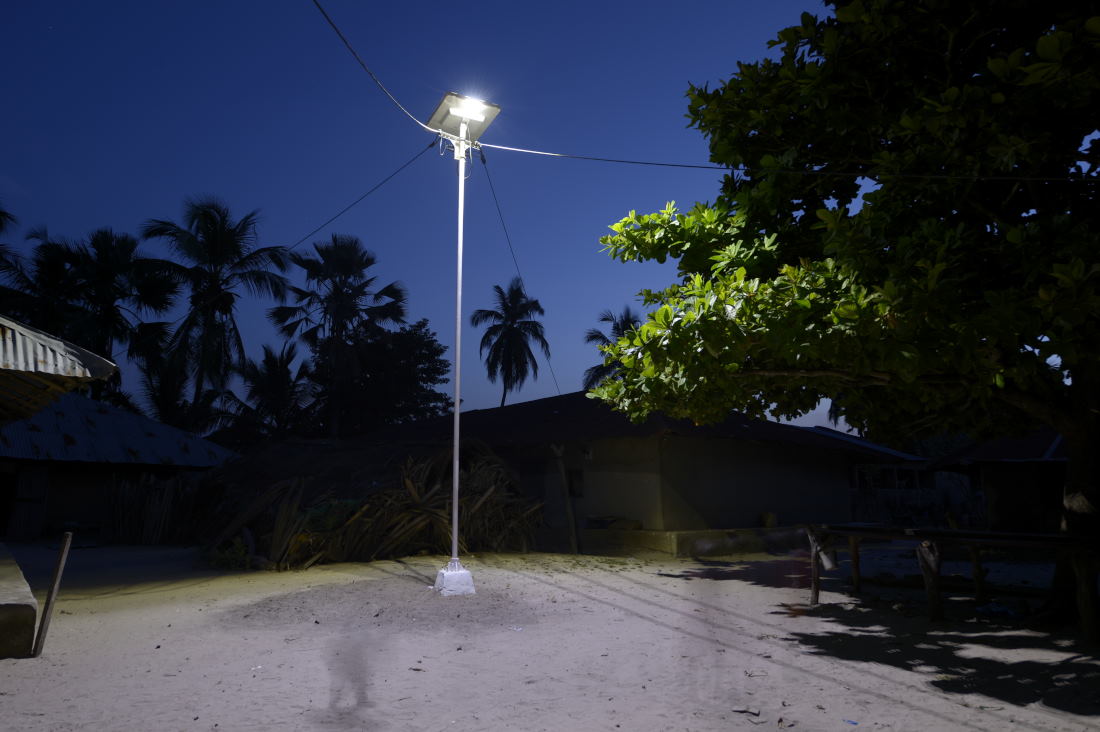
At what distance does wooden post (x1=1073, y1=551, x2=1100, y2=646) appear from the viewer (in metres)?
5.92

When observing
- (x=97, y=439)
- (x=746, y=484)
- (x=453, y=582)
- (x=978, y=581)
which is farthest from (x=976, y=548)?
(x=97, y=439)

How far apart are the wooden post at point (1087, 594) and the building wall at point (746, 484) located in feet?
28.1

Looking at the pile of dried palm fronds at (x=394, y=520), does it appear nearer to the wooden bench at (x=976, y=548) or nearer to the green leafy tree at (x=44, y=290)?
the wooden bench at (x=976, y=548)

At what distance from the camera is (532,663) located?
5520 millimetres

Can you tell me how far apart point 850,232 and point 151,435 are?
831 inches

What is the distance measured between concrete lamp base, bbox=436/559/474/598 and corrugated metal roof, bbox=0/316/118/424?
4474 millimetres

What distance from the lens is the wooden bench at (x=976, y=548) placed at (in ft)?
19.4

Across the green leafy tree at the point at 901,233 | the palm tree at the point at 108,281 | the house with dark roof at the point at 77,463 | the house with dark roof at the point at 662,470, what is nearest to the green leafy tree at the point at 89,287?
the palm tree at the point at 108,281

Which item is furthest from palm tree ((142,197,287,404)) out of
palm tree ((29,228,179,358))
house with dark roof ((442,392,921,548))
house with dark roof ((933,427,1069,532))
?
house with dark roof ((933,427,1069,532))

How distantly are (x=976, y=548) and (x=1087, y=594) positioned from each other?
1.49m

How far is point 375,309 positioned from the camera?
107 ft

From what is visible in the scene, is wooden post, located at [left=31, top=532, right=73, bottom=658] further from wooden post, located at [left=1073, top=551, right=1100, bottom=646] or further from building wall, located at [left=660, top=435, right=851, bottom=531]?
building wall, located at [left=660, top=435, right=851, bottom=531]

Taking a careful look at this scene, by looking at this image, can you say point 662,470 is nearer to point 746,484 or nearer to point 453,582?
point 746,484

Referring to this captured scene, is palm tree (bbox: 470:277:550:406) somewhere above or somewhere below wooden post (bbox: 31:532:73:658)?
above
